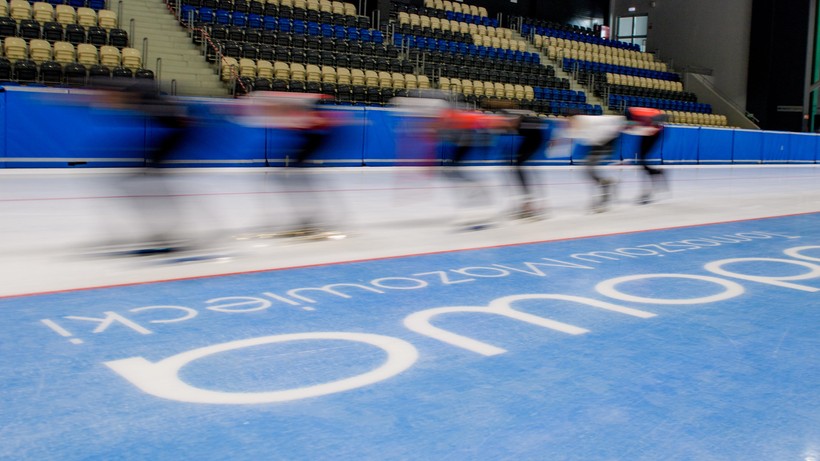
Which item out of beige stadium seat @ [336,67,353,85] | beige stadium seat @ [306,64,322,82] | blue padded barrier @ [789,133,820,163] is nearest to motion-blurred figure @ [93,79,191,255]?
beige stadium seat @ [306,64,322,82]

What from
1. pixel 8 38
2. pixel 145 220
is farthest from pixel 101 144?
pixel 145 220

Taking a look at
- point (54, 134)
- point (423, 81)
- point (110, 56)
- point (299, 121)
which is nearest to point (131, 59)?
point (110, 56)

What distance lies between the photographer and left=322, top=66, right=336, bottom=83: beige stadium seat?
65.7 ft

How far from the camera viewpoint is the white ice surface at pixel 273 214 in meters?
5.42

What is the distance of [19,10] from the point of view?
1703cm

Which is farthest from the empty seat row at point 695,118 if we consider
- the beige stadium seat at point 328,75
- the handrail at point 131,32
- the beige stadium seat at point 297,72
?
the handrail at point 131,32

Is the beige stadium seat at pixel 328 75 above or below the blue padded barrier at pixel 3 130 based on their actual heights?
above

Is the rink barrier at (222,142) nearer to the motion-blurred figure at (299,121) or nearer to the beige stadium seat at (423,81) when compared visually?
the motion-blurred figure at (299,121)

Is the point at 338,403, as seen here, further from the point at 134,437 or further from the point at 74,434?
the point at 74,434

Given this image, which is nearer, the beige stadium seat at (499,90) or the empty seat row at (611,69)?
the beige stadium seat at (499,90)

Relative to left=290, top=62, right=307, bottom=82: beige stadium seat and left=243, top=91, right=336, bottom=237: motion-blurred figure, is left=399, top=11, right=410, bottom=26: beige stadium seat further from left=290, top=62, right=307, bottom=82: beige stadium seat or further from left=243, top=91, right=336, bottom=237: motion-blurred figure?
left=243, top=91, right=336, bottom=237: motion-blurred figure

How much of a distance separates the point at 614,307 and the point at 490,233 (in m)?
3.23

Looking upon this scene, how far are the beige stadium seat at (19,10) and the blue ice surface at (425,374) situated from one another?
1512 cm

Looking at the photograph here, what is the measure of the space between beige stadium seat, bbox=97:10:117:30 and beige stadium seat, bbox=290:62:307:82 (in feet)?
14.4
